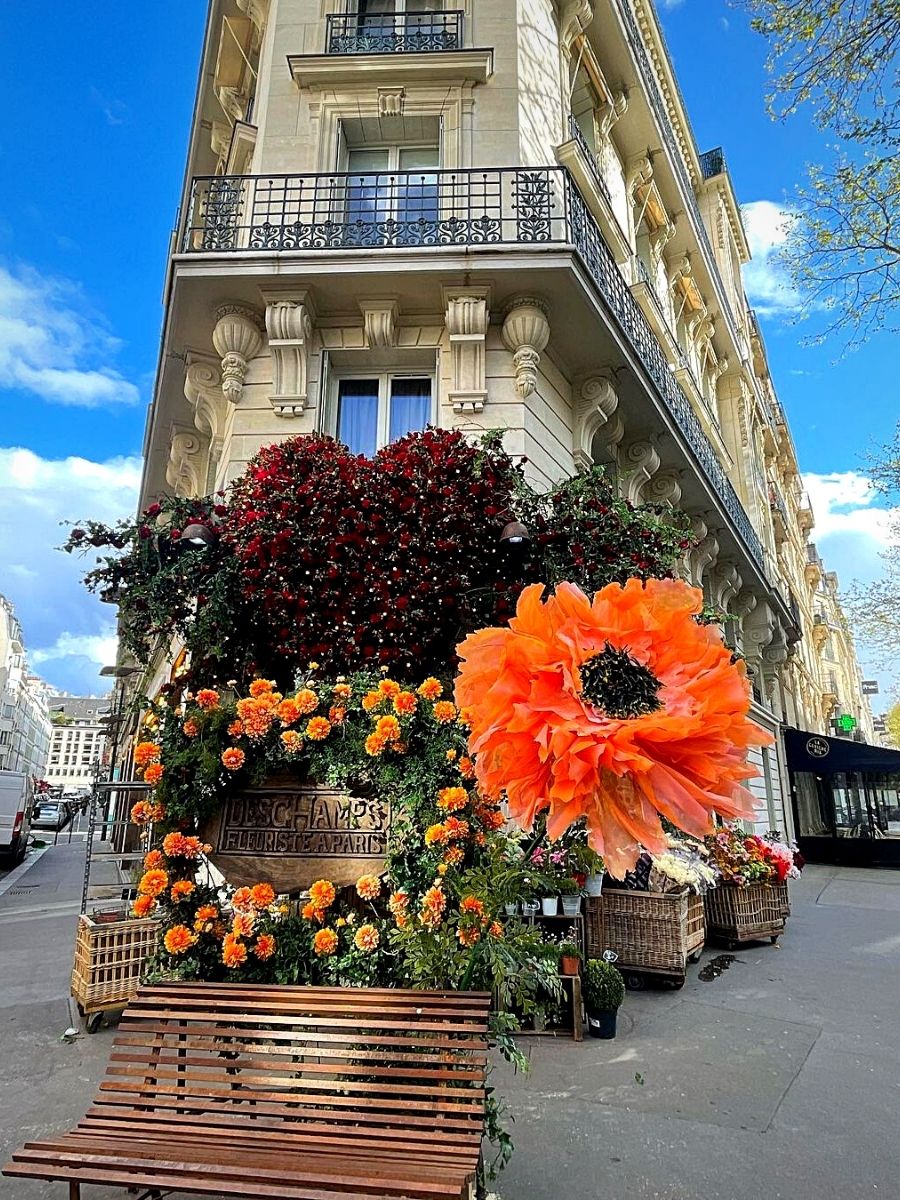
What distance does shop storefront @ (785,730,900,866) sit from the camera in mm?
21094

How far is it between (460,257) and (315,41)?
5.08 metres

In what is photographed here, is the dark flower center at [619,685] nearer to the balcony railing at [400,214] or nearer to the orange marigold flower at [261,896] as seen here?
the orange marigold flower at [261,896]

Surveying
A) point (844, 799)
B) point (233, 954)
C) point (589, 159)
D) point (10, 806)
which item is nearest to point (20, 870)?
point (10, 806)

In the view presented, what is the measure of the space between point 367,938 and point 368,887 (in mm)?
216

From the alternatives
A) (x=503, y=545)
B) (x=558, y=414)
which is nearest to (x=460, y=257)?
(x=558, y=414)

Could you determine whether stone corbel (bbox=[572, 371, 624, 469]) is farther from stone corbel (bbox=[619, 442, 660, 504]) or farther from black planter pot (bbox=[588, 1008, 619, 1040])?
black planter pot (bbox=[588, 1008, 619, 1040])

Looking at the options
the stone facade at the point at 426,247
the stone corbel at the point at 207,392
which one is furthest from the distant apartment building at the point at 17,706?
the stone facade at the point at 426,247

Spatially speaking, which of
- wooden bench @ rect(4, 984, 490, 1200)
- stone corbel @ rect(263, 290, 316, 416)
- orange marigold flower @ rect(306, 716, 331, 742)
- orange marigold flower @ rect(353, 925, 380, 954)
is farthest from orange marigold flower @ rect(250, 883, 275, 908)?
stone corbel @ rect(263, 290, 316, 416)

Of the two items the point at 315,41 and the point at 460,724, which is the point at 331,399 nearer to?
the point at 315,41

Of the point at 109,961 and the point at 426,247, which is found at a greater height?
the point at 426,247

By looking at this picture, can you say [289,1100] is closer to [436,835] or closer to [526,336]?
[436,835]

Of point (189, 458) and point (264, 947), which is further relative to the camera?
point (189, 458)

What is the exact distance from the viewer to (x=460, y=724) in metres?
3.48

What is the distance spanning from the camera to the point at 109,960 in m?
6.02
